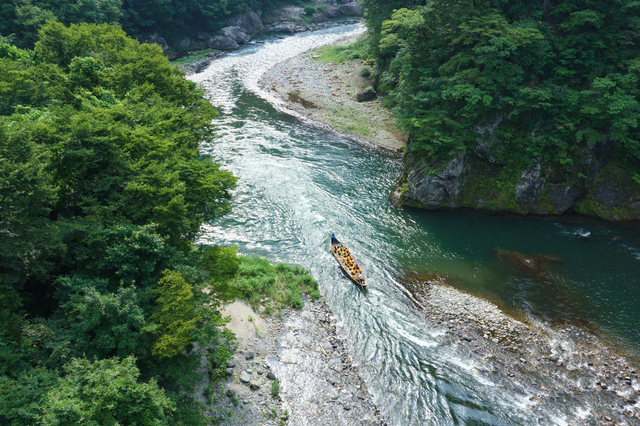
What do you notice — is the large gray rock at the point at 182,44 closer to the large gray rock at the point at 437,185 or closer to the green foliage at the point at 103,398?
the large gray rock at the point at 437,185

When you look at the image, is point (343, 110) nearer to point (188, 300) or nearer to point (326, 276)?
point (326, 276)

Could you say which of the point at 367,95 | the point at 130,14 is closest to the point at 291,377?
the point at 367,95

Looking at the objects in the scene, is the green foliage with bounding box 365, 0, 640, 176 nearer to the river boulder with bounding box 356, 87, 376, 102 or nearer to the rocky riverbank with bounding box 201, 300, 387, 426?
the rocky riverbank with bounding box 201, 300, 387, 426

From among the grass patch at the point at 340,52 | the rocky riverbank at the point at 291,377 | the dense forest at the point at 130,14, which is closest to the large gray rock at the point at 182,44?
the dense forest at the point at 130,14

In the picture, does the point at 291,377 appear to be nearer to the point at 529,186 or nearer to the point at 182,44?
the point at 529,186

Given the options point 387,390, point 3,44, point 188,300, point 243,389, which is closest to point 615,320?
point 387,390

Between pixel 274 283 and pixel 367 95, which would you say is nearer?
pixel 274 283
